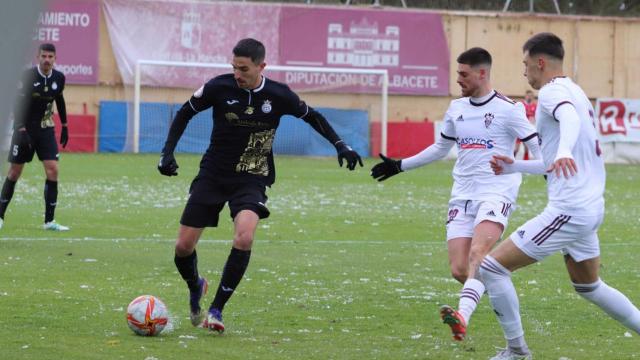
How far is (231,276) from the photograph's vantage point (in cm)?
739

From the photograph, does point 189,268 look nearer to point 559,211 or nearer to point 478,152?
point 478,152

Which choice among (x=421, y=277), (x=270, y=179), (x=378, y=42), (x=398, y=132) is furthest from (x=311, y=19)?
(x=270, y=179)

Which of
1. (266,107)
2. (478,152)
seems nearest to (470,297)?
(478,152)

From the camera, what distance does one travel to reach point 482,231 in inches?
283

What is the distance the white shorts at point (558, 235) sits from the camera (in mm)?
5922

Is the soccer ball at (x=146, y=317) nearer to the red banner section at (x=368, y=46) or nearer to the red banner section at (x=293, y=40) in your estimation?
the red banner section at (x=293, y=40)

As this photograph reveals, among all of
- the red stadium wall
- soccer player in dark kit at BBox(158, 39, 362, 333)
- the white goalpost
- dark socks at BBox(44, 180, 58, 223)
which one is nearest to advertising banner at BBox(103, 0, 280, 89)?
the white goalpost

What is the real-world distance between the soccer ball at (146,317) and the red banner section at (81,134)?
29.0 m

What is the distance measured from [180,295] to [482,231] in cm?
309

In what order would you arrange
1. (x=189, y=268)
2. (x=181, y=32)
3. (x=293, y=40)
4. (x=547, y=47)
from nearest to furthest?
1. (x=547, y=47)
2. (x=189, y=268)
3. (x=181, y=32)
4. (x=293, y=40)

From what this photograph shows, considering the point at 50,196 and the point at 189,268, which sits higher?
the point at 189,268

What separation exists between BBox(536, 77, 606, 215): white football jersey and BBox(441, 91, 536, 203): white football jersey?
4.47 ft

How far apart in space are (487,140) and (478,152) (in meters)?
0.11

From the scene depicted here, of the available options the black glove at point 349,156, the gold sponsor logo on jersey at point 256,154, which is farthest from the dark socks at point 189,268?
the black glove at point 349,156
